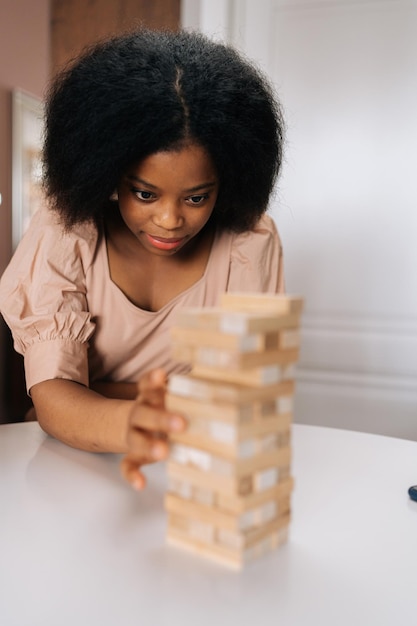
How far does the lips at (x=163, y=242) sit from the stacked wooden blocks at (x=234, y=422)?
0.60 meters

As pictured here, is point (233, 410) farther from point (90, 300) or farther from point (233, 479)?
point (90, 300)

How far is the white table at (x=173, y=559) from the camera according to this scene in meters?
0.70

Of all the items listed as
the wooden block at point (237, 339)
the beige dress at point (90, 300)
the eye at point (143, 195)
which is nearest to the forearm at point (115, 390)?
the beige dress at point (90, 300)

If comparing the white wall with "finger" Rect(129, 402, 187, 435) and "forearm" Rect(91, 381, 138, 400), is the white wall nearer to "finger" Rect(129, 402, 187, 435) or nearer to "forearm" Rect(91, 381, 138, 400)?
"forearm" Rect(91, 381, 138, 400)

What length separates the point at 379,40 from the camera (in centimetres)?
278

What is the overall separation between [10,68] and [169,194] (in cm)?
180

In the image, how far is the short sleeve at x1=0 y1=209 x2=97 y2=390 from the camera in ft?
4.48

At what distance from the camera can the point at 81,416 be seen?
3.87 ft

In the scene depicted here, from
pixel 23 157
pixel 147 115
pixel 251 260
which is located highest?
pixel 23 157

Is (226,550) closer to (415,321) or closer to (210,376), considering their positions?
(210,376)

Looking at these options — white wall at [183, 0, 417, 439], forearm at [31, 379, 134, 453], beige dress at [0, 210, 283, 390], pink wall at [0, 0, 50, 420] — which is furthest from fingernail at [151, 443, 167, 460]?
white wall at [183, 0, 417, 439]

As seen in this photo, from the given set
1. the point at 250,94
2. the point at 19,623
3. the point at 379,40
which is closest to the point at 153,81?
the point at 250,94

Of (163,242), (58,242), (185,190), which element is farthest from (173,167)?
(58,242)

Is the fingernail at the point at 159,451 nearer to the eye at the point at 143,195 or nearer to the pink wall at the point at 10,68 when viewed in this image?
the eye at the point at 143,195
